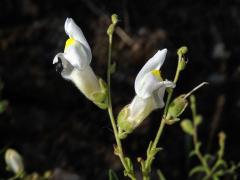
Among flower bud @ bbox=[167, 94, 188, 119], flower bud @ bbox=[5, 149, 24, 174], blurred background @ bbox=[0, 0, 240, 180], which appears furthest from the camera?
blurred background @ bbox=[0, 0, 240, 180]

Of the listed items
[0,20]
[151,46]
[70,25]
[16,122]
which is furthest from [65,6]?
[70,25]

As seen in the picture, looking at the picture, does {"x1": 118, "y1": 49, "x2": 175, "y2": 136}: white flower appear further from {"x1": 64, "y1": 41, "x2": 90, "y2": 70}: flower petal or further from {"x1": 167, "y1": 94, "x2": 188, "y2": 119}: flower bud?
{"x1": 64, "y1": 41, "x2": 90, "y2": 70}: flower petal

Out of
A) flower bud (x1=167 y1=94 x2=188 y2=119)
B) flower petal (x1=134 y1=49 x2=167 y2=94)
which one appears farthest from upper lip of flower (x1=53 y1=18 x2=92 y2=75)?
flower bud (x1=167 y1=94 x2=188 y2=119)

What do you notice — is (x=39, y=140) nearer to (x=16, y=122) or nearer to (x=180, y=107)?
(x=16, y=122)

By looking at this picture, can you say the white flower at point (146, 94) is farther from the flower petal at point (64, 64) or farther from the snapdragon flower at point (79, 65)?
the flower petal at point (64, 64)

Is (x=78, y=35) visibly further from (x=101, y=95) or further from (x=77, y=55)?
(x=101, y=95)

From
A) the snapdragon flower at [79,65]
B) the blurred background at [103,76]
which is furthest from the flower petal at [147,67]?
the blurred background at [103,76]

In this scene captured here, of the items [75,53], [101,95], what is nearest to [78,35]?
[75,53]
